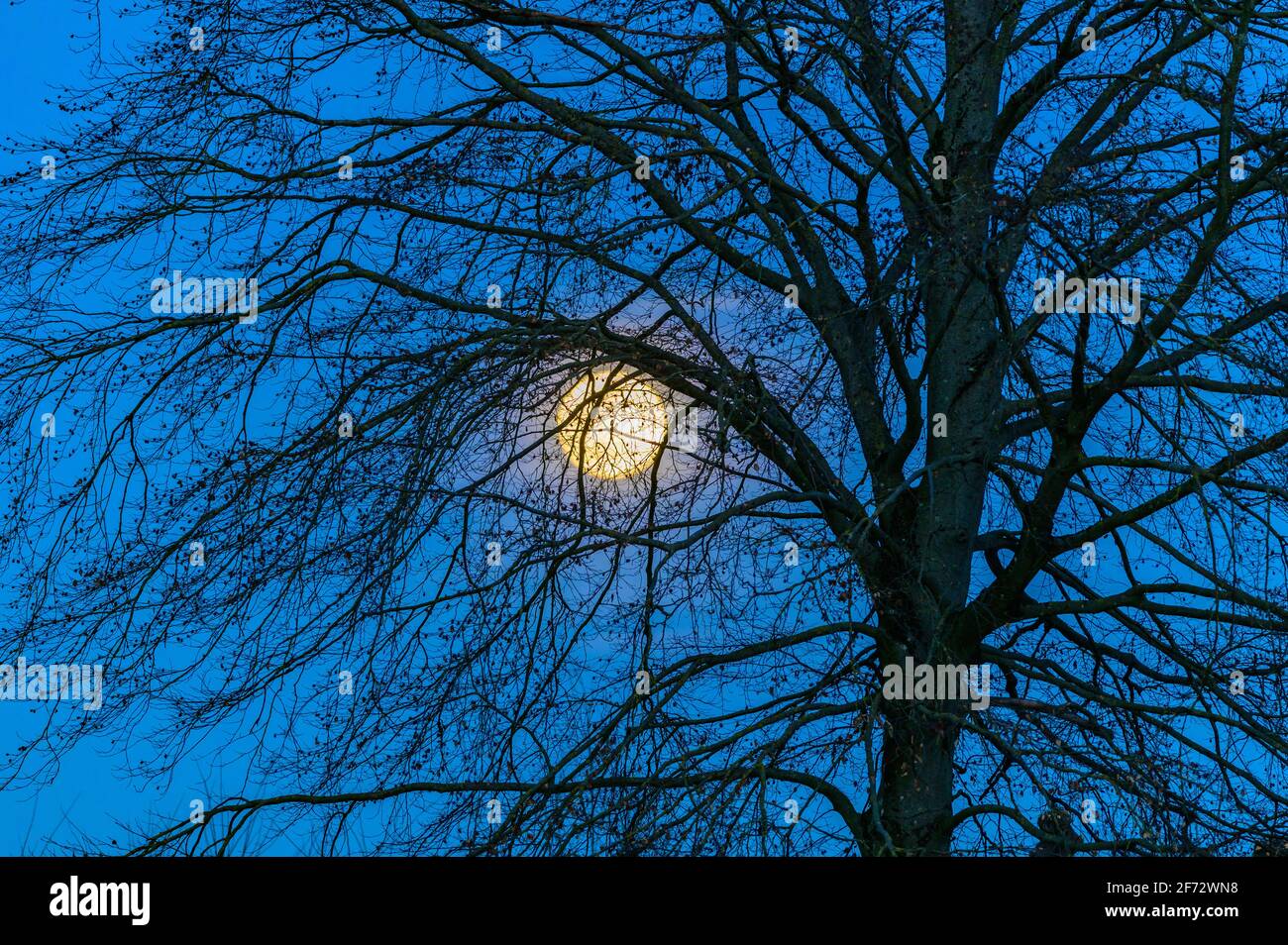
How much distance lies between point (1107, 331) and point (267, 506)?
13.6 ft

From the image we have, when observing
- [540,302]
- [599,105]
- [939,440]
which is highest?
[599,105]

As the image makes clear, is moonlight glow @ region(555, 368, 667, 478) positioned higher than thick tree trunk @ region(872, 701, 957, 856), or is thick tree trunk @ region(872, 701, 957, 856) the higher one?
moonlight glow @ region(555, 368, 667, 478)

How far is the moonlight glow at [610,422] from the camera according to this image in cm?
687

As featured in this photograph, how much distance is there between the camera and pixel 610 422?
22.6 ft

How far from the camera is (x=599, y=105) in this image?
7691 millimetres

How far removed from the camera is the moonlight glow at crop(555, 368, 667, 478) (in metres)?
6.87

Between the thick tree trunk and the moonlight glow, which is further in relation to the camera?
the moonlight glow

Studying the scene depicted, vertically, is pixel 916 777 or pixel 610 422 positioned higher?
pixel 610 422

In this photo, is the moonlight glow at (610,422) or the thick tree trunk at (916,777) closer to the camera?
the thick tree trunk at (916,777)

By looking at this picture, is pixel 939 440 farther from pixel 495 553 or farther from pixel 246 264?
pixel 246 264

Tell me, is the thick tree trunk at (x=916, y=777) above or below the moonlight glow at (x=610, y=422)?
below
